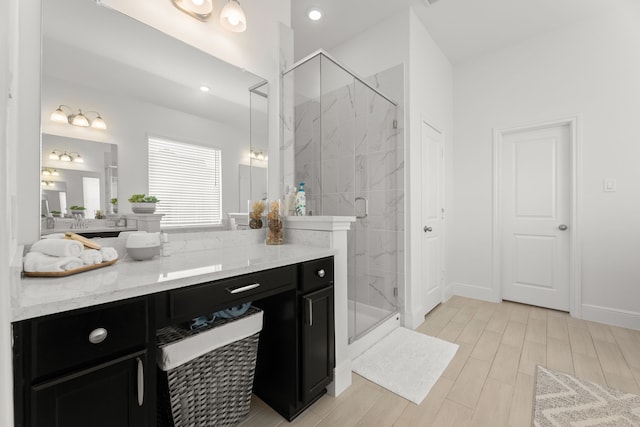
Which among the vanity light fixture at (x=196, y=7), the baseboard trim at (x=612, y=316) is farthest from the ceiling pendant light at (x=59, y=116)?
the baseboard trim at (x=612, y=316)

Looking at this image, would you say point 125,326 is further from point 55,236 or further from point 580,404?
point 580,404

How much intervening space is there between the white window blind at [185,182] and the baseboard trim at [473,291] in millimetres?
3042

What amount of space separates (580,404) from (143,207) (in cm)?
261

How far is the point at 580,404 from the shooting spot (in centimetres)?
153

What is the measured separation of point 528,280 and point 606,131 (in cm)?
165

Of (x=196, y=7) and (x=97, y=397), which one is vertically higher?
(x=196, y=7)

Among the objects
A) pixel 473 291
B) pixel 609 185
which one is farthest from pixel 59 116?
pixel 609 185

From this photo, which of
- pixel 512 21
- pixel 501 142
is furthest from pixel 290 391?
pixel 512 21

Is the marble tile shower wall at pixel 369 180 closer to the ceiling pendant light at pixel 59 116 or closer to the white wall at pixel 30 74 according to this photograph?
the white wall at pixel 30 74

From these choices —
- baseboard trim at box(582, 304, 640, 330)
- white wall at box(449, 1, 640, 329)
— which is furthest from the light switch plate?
baseboard trim at box(582, 304, 640, 330)

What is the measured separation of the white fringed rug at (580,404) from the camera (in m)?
1.42

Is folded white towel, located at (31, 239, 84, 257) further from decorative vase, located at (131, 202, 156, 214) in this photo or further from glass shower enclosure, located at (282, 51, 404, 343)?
glass shower enclosure, located at (282, 51, 404, 343)

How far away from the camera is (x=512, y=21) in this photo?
108 inches

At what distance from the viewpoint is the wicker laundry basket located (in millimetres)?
1129
